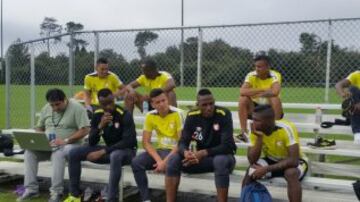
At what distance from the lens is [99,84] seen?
7.28m

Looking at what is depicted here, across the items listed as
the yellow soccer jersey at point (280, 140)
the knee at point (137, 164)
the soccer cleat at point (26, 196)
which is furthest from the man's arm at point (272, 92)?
the soccer cleat at point (26, 196)

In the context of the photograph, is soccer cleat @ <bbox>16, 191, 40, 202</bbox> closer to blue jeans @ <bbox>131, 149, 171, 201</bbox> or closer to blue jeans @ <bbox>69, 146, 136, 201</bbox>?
blue jeans @ <bbox>69, 146, 136, 201</bbox>

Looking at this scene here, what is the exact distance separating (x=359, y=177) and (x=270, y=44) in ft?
6.67

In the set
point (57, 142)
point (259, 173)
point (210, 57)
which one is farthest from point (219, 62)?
point (259, 173)

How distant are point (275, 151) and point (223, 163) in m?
0.49

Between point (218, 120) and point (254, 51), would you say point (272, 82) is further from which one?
point (218, 120)

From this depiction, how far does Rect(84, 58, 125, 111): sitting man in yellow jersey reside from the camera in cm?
723

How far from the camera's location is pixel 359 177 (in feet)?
18.1

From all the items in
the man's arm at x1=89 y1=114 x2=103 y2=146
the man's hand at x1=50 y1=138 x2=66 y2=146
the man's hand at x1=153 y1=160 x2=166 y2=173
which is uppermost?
the man's arm at x1=89 y1=114 x2=103 y2=146

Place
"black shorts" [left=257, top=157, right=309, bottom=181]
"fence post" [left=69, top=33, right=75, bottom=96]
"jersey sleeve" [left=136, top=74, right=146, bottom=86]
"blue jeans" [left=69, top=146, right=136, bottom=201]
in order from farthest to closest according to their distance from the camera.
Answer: "fence post" [left=69, top=33, right=75, bottom=96], "jersey sleeve" [left=136, top=74, right=146, bottom=86], "blue jeans" [left=69, top=146, right=136, bottom=201], "black shorts" [left=257, top=157, right=309, bottom=181]

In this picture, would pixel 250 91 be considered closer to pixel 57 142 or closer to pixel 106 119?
pixel 106 119

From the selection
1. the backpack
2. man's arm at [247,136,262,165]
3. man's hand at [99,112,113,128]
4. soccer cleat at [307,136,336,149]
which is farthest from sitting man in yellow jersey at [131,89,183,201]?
soccer cleat at [307,136,336,149]

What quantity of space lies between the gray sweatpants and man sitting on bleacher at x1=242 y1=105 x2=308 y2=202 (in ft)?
6.91

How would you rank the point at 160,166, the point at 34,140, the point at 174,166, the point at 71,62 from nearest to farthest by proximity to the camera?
the point at 174,166, the point at 160,166, the point at 34,140, the point at 71,62
